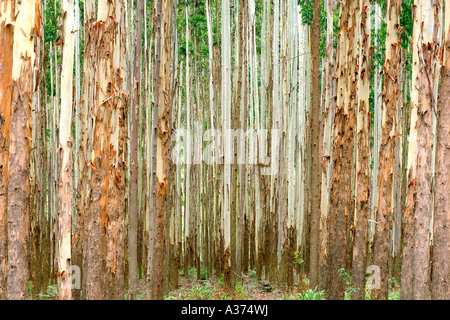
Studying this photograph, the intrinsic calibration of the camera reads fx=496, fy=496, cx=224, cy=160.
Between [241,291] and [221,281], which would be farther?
[221,281]

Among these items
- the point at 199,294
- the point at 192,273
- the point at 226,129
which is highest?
the point at 226,129

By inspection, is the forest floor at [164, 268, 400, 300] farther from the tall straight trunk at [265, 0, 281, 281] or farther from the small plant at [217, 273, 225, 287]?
the tall straight trunk at [265, 0, 281, 281]

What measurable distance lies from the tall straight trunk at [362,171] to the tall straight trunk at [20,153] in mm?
4150

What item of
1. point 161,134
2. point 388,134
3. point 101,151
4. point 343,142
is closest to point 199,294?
point 161,134

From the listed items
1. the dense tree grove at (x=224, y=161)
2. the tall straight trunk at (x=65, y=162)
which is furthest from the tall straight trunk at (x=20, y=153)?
the tall straight trunk at (x=65, y=162)

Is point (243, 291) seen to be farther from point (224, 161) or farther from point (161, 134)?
point (161, 134)

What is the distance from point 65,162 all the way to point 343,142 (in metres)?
3.88

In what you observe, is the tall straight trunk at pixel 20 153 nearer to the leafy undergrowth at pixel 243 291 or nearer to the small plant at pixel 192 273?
the leafy undergrowth at pixel 243 291

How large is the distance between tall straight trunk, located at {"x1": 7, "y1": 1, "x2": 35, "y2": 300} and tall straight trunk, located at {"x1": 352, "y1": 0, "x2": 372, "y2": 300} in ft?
13.6

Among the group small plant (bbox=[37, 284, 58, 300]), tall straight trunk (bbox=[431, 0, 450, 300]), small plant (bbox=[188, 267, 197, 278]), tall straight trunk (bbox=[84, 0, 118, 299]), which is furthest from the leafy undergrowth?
tall straight trunk (bbox=[84, 0, 118, 299])

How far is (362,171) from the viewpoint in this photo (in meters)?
6.77

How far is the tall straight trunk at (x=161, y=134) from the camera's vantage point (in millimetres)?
7141

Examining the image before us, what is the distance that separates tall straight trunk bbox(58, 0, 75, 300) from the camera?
18.4ft
